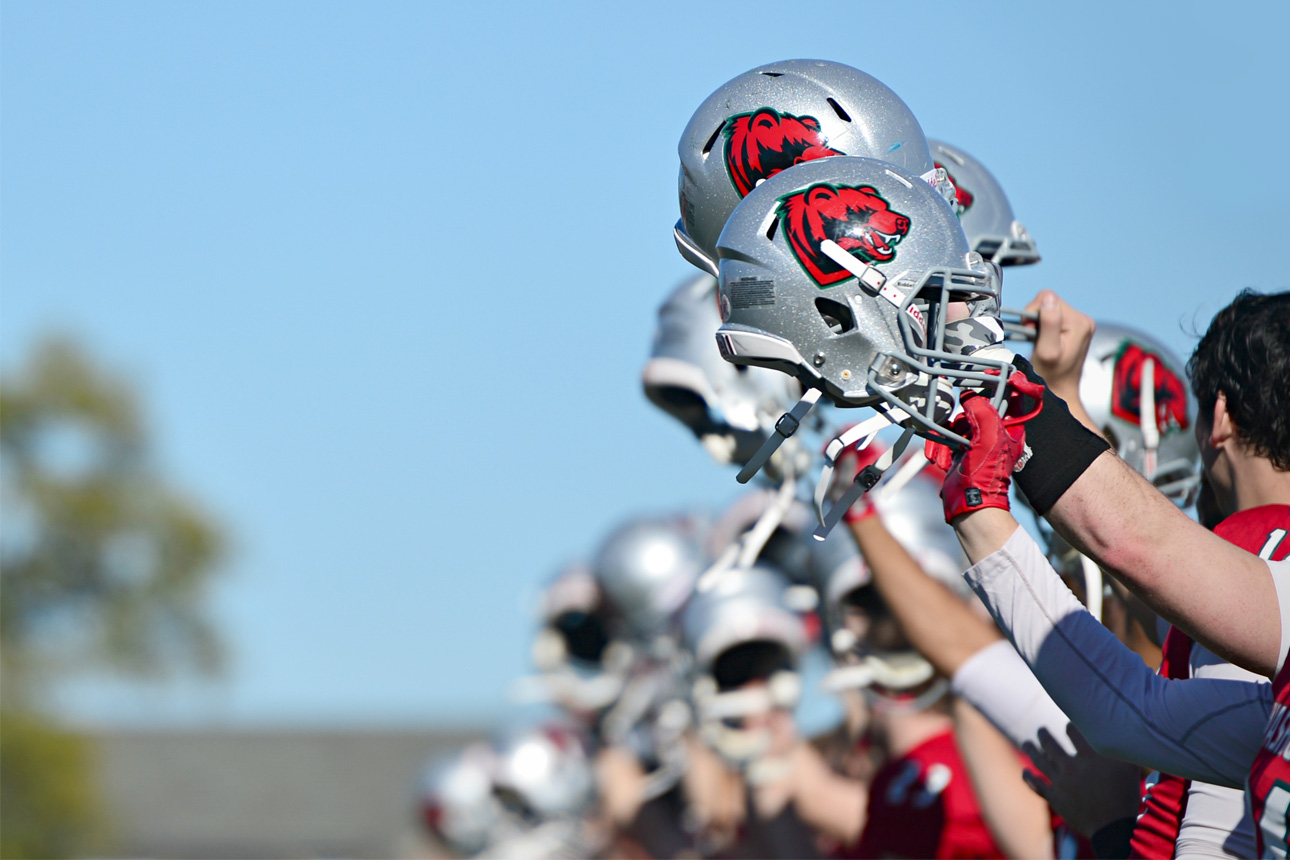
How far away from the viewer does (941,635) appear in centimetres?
353

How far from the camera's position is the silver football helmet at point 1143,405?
361 cm

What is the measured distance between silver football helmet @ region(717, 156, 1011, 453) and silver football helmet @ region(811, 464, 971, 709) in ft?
8.57

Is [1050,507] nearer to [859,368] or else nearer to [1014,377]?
[1014,377]

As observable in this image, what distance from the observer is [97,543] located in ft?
115

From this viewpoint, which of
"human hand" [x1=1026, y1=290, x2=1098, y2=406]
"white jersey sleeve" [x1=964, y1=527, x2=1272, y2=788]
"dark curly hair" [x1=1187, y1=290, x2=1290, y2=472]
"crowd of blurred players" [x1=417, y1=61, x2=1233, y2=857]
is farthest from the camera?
"crowd of blurred players" [x1=417, y1=61, x2=1233, y2=857]

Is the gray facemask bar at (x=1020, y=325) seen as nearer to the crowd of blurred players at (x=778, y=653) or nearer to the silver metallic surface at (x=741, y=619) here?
the crowd of blurred players at (x=778, y=653)

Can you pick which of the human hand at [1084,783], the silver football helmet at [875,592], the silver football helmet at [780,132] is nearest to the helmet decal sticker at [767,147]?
the silver football helmet at [780,132]

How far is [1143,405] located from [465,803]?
23.8 ft

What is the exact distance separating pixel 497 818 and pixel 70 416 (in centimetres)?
2865

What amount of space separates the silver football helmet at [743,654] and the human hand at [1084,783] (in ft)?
9.01

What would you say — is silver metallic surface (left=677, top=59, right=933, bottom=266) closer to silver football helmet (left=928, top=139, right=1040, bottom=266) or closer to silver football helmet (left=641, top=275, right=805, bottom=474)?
silver football helmet (left=928, top=139, right=1040, bottom=266)

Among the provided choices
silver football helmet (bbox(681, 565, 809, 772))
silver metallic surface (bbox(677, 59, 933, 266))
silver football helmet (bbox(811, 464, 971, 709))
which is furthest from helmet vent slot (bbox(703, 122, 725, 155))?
silver football helmet (bbox(681, 565, 809, 772))

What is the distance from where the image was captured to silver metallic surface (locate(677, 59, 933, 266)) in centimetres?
257

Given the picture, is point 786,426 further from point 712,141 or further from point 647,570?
point 647,570
